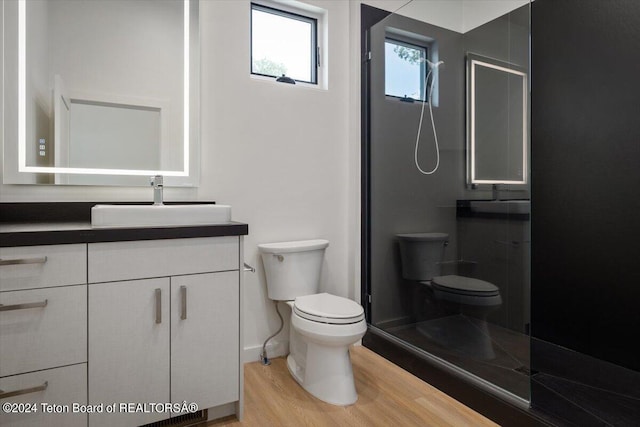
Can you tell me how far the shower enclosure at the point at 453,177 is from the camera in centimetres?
187

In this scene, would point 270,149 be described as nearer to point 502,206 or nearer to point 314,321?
point 314,321

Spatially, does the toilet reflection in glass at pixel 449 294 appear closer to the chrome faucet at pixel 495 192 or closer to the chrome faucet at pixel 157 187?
the chrome faucet at pixel 495 192

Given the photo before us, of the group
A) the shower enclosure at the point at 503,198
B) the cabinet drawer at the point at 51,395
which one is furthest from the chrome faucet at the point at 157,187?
the shower enclosure at the point at 503,198

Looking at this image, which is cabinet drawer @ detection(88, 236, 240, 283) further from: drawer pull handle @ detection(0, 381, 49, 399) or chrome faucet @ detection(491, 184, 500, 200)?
chrome faucet @ detection(491, 184, 500, 200)

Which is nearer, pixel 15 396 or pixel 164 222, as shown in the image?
pixel 15 396

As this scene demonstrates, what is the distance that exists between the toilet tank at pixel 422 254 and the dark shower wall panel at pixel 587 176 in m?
0.73

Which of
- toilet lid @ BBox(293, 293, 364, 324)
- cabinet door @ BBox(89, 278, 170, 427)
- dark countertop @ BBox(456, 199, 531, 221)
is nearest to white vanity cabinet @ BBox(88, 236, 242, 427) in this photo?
cabinet door @ BBox(89, 278, 170, 427)

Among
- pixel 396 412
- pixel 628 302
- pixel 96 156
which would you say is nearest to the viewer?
pixel 396 412

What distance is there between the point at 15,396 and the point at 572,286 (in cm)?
272

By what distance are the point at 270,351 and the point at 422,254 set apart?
3.61 feet

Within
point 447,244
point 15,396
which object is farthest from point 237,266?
point 447,244

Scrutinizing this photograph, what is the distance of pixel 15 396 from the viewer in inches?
48.9

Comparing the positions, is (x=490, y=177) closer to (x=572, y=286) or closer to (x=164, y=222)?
(x=572, y=286)

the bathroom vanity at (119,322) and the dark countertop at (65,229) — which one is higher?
the dark countertop at (65,229)
